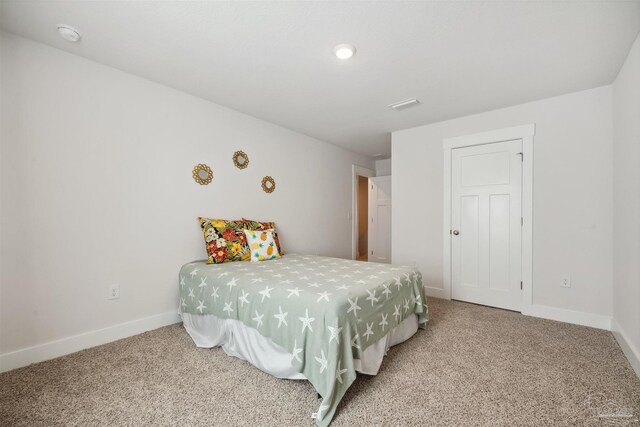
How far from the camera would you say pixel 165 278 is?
2.62 metres

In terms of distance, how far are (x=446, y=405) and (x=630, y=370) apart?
4.75 feet

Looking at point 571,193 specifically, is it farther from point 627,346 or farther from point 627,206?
point 627,346

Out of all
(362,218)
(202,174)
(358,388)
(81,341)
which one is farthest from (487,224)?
(81,341)

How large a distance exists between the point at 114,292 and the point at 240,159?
184cm

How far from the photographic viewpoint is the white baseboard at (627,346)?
180cm

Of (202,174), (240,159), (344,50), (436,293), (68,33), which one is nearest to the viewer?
(68,33)

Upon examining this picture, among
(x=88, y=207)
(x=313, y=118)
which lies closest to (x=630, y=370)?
(x=313, y=118)

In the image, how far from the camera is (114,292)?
2.30 m

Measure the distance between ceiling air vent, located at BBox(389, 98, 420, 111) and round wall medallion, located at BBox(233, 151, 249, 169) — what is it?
1.82m

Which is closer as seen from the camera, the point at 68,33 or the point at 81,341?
the point at 68,33

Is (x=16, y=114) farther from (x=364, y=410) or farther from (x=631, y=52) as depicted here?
(x=631, y=52)

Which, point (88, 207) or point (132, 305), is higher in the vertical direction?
point (88, 207)

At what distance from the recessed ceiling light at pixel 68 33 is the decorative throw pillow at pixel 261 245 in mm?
1997

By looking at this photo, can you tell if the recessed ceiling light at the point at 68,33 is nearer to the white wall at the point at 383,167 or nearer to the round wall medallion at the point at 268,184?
the round wall medallion at the point at 268,184
